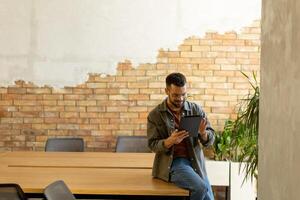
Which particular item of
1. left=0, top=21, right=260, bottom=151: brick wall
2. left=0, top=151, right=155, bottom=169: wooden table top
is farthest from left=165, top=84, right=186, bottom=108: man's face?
left=0, top=21, right=260, bottom=151: brick wall

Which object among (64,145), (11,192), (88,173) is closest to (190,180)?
(88,173)

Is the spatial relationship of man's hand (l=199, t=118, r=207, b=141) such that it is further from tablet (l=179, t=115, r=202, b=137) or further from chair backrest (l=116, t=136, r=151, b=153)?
chair backrest (l=116, t=136, r=151, b=153)

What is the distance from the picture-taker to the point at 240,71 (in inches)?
227

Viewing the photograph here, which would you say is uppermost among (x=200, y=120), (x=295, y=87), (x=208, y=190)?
(x=295, y=87)

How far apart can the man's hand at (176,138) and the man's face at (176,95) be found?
1.00ft

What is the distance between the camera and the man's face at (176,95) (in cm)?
352

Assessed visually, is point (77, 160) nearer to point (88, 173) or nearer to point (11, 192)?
point (88, 173)

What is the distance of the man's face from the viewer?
3517 millimetres

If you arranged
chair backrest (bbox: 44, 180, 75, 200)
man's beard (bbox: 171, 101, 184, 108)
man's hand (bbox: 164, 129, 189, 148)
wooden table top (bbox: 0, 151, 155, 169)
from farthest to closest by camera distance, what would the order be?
wooden table top (bbox: 0, 151, 155, 169)
man's beard (bbox: 171, 101, 184, 108)
man's hand (bbox: 164, 129, 189, 148)
chair backrest (bbox: 44, 180, 75, 200)

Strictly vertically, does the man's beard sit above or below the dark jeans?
above

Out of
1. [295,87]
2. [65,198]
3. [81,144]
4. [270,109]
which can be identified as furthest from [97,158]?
[295,87]

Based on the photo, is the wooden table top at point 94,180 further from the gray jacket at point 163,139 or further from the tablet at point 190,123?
the tablet at point 190,123

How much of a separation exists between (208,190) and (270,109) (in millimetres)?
1879

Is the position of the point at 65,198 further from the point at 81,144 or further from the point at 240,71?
the point at 240,71
